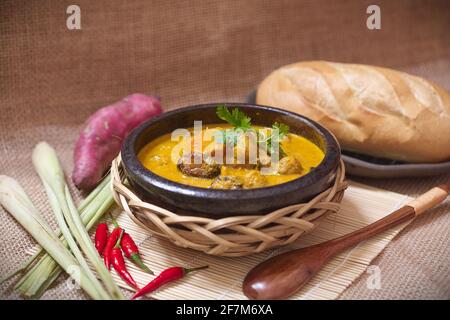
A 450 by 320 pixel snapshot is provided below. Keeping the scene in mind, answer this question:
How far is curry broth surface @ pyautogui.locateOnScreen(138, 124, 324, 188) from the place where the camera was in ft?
7.59

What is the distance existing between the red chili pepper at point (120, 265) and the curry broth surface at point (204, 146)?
40 cm

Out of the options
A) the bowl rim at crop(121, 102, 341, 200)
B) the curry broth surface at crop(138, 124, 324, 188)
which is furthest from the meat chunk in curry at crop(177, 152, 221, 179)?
the bowl rim at crop(121, 102, 341, 200)

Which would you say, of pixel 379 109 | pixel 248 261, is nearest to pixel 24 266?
pixel 248 261

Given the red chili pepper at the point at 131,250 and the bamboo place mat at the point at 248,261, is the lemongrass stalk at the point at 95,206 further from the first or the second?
the red chili pepper at the point at 131,250

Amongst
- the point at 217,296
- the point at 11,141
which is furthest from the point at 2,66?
the point at 217,296

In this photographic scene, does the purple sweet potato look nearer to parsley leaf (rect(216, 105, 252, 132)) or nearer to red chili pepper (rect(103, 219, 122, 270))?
red chili pepper (rect(103, 219, 122, 270))

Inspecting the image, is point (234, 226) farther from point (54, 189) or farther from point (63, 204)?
point (54, 189)

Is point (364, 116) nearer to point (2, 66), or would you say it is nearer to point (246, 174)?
point (246, 174)

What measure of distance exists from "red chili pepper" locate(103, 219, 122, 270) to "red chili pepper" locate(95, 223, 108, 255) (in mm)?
27

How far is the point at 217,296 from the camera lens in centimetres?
213

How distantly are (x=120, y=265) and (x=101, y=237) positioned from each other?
253 mm

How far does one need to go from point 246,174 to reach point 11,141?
1952 millimetres

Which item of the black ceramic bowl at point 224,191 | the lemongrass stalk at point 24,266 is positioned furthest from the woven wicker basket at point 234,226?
the lemongrass stalk at point 24,266

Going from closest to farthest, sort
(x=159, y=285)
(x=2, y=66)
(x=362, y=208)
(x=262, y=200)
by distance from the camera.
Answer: (x=262, y=200), (x=159, y=285), (x=362, y=208), (x=2, y=66)
